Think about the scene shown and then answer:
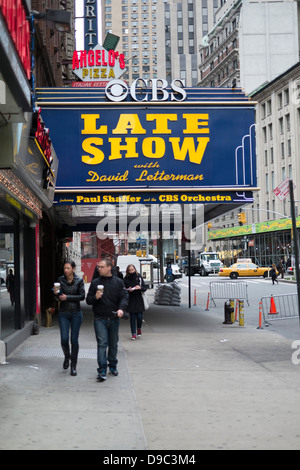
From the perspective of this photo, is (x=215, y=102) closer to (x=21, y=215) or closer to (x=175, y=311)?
(x=21, y=215)

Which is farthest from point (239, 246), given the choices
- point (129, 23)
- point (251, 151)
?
point (129, 23)

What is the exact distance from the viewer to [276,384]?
8.62m

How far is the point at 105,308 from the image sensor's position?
8773 millimetres

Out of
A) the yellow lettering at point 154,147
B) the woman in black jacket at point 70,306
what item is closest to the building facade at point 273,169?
the yellow lettering at point 154,147

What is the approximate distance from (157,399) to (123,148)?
31.1ft

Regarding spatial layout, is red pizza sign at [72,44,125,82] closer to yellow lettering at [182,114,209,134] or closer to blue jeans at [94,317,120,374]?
yellow lettering at [182,114,209,134]

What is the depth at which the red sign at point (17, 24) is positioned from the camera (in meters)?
6.12

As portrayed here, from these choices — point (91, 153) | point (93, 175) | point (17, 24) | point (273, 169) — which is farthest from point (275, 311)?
point (273, 169)

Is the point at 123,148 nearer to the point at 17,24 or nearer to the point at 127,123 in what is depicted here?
the point at 127,123

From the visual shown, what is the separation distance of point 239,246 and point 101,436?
75.5m

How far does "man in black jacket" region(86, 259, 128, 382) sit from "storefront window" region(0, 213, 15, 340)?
9.20 feet

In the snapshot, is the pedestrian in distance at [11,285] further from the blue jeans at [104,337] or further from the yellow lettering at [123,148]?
the yellow lettering at [123,148]

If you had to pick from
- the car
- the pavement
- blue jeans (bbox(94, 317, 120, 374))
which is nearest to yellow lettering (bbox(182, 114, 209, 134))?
the pavement

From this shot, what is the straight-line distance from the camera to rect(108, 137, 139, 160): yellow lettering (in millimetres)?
15945
